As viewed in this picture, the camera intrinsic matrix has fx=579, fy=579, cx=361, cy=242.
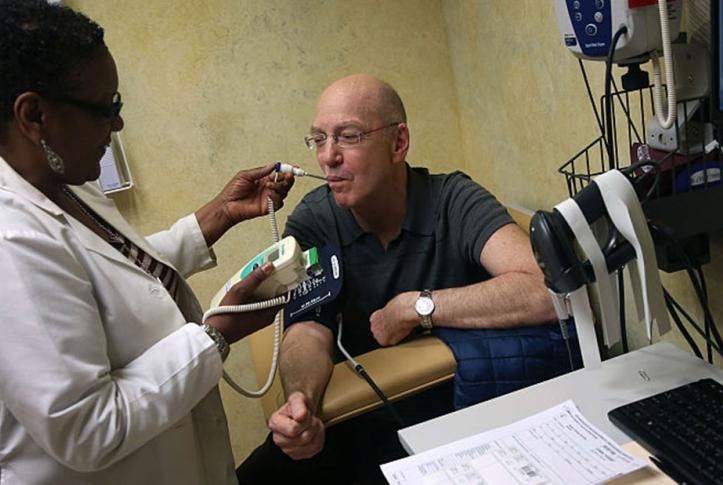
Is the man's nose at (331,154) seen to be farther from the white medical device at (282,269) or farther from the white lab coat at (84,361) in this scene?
the white lab coat at (84,361)

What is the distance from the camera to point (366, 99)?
4.99 ft

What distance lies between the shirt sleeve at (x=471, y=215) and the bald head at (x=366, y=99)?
25 centimetres

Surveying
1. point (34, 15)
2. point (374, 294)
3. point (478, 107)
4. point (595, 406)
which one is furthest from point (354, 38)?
point (595, 406)

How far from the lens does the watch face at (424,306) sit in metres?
1.36

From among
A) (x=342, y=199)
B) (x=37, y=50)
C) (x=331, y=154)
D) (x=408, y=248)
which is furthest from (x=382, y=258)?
(x=37, y=50)

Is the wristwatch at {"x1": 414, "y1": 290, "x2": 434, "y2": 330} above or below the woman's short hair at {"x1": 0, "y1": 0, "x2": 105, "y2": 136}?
below

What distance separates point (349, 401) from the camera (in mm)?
1223

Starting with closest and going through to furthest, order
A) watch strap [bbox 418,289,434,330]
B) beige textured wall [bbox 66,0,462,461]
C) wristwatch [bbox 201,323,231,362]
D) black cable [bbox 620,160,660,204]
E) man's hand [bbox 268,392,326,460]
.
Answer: black cable [bbox 620,160,660,204]
wristwatch [bbox 201,323,231,362]
man's hand [bbox 268,392,326,460]
watch strap [bbox 418,289,434,330]
beige textured wall [bbox 66,0,462,461]

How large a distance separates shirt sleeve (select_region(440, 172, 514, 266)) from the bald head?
0.25m

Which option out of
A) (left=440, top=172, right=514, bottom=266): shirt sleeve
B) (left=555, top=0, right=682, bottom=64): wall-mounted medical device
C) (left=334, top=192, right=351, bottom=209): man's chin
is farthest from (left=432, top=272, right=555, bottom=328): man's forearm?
(left=555, top=0, right=682, bottom=64): wall-mounted medical device

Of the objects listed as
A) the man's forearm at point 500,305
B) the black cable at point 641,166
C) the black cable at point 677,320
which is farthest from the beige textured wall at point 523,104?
the black cable at point 641,166

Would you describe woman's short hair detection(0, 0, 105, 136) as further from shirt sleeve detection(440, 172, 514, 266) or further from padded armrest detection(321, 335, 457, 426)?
shirt sleeve detection(440, 172, 514, 266)

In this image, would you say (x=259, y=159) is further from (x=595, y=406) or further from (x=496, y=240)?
(x=595, y=406)

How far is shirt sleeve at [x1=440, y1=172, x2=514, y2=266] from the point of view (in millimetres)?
1457
